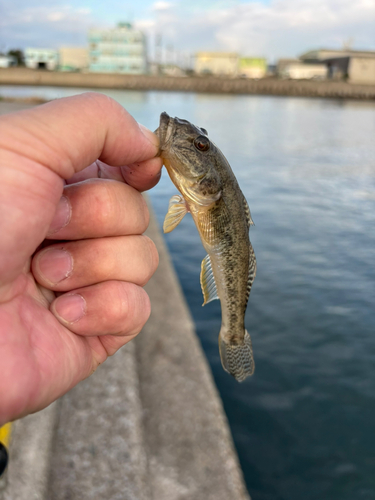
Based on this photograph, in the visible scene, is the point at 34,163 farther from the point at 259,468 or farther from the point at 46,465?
the point at 259,468

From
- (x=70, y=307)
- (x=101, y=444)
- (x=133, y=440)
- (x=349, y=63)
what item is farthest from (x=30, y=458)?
(x=349, y=63)

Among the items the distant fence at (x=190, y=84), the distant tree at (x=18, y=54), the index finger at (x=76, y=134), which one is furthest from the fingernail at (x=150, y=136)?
the distant tree at (x=18, y=54)

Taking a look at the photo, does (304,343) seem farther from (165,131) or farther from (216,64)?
(216,64)

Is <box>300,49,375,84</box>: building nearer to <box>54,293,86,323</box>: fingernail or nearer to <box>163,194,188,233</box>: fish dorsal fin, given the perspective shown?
<box>163,194,188,233</box>: fish dorsal fin

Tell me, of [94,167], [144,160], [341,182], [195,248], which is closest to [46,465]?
[94,167]

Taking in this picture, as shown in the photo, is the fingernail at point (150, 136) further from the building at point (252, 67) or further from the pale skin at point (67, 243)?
the building at point (252, 67)

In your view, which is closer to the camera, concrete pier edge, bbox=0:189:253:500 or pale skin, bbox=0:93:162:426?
pale skin, bbox=0:93:162:426

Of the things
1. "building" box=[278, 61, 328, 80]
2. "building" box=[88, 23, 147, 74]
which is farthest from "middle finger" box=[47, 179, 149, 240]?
"building" box=[88, 23, 147, 74]
